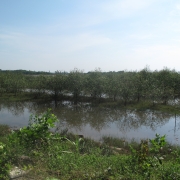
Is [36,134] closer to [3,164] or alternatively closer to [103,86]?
[3,164]

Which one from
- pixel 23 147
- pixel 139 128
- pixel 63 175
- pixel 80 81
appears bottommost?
pixel 139 128

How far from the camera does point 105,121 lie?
1280 cm

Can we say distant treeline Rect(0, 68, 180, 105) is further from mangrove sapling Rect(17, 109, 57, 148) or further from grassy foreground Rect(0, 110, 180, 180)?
mangrove sapling Rect(17, 109, 57, 148)

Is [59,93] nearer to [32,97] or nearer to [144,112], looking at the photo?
[32,97]

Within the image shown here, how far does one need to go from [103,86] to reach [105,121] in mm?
6074

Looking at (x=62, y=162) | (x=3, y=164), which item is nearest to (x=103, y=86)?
(x=62, y=162)

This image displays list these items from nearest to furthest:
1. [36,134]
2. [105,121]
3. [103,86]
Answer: [36,134] < [105,121] < [103,86]

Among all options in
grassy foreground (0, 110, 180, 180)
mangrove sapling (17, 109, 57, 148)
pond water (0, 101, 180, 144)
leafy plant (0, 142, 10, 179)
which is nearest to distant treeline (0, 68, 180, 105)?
pond water (0, 101, 180, 144)

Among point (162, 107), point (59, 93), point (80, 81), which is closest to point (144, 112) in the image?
point (162, 107)

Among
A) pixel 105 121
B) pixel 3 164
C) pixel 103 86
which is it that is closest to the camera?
pixel 3 164

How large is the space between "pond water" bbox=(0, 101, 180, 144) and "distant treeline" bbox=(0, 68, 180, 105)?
2479 millimetres

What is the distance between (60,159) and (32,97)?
61.3 feet

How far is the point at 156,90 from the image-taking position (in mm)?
16734

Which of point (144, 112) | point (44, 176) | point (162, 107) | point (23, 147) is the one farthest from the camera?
point (162, 107)
